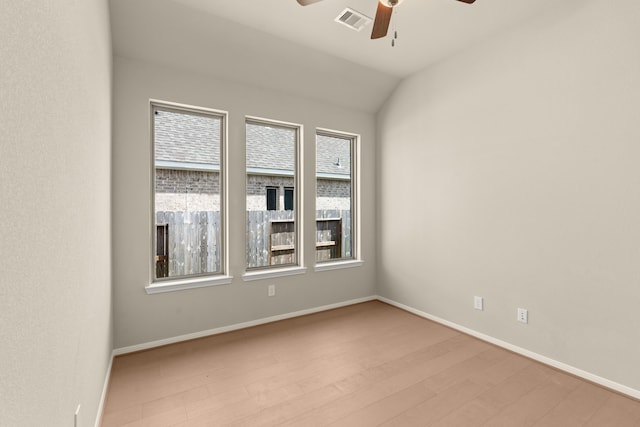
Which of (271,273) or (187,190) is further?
(271,273)

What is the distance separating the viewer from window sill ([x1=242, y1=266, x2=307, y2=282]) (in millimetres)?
3380

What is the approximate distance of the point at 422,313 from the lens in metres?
3.72

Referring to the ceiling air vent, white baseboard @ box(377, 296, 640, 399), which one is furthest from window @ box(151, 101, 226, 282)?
white baseboard @ box(377, 296, 640, 399)

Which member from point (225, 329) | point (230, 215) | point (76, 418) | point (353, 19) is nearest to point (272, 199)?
point (230, 215)

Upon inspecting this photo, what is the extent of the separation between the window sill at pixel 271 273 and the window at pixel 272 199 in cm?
74

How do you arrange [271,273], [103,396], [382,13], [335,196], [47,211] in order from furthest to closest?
[335,196]
[271,273]
[382,13]
[103,396]
[47,211]

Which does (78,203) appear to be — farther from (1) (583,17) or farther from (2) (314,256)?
(1) (583,17)

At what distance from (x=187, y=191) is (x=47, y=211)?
7.52ft

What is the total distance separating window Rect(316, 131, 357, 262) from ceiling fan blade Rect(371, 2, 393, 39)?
5.76 ft

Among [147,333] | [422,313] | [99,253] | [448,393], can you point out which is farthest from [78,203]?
[422,313]

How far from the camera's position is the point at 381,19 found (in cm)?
226

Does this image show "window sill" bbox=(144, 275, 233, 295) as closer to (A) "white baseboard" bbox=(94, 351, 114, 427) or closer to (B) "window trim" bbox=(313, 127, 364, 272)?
(A) "white baseboard" bbox=(94, 351, 114, 427)

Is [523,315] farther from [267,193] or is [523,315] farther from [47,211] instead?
[47,211]

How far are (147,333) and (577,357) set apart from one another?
374 cm
